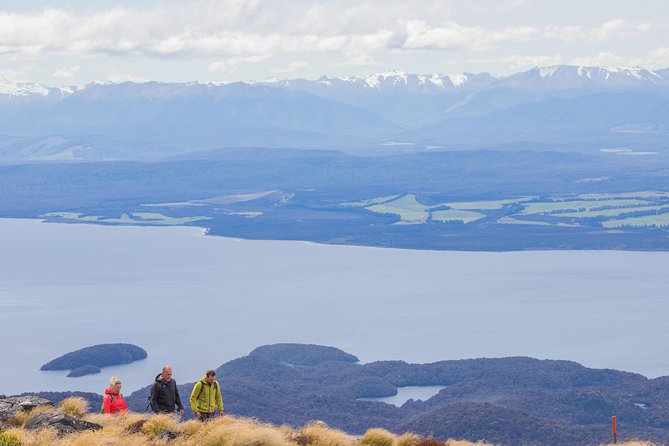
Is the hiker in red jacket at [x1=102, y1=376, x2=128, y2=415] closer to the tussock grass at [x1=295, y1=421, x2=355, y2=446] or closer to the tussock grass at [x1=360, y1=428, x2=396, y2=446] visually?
the tussock grass at [x1=295, y1=421, x2=355, y2=446]

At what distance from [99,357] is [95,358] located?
0.83 ft

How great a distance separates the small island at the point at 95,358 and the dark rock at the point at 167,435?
5667 cm

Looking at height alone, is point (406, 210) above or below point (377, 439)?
above

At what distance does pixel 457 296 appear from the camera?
354 feet

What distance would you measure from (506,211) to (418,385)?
114 metres

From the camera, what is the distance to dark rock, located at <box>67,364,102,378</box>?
72.6 m

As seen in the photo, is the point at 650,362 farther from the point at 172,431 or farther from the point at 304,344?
the point at 172,431

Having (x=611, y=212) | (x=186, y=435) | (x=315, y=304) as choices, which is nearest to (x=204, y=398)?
(x=186, y=435)

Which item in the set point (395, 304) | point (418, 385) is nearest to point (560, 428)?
point (418, 385)

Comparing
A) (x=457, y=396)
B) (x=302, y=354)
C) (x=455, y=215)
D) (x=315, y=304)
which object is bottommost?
(x=457, y=396)

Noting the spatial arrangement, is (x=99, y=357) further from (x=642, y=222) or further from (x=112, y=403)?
(x=642, y=222)

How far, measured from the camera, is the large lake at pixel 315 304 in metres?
80.3

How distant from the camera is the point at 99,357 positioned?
77125 millimetres

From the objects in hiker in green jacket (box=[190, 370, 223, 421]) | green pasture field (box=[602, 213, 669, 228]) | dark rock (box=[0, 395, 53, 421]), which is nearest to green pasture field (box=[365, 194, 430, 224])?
green pasture field (box=[602, 213, 669, 228])
